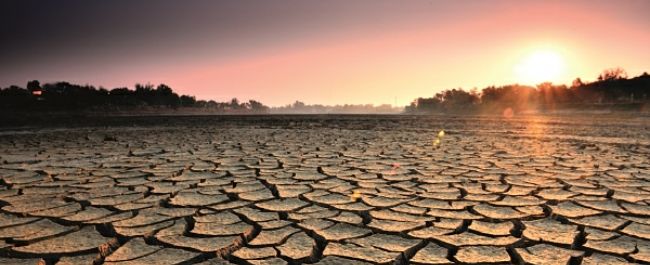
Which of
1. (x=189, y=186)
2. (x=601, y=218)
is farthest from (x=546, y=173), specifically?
(x=189, y=186)

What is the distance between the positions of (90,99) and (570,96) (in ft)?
→ 126

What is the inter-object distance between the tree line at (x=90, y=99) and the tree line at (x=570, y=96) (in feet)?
90.7

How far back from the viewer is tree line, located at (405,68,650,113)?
26364 millimetres

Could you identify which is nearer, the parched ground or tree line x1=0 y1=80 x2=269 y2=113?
the parched ground

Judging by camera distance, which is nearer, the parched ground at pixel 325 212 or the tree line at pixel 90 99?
the parched ground at pixel 325 212

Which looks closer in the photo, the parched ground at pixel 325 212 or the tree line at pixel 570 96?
the parched ground at pixel 325 212

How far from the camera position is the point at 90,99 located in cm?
3206

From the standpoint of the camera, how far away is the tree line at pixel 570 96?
2636 cm

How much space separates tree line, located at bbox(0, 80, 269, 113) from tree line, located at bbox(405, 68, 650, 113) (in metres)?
27.6

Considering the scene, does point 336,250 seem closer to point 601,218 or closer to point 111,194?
point 601,218

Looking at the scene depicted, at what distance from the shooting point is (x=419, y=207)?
7.66ft

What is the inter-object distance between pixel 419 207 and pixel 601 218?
3.00 feet

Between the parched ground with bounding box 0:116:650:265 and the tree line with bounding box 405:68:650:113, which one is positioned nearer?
the parched ground with bounding box 0:116:650:265

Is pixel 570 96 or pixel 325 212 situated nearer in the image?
pixel 325 212
